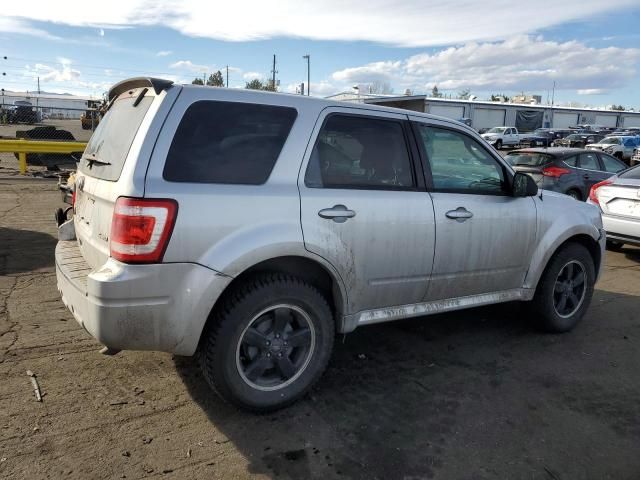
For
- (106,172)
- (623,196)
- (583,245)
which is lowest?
(583,245)

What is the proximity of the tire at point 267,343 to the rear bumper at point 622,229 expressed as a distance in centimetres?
579

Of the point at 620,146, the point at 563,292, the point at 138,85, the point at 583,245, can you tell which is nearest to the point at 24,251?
the point at 138,85

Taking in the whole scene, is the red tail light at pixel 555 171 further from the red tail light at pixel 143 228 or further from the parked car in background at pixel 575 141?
the parked car in background at pixel 575 141

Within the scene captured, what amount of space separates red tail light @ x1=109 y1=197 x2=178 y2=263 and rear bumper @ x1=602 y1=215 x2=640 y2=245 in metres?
6.68

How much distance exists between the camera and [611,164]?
12430mm

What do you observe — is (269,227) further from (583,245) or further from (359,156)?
(583,245)

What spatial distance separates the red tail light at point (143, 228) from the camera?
2.76 meters

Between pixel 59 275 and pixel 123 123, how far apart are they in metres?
1.08

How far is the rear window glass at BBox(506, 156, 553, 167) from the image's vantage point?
460 inches

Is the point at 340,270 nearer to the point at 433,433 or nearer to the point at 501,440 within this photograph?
the point at 433,433

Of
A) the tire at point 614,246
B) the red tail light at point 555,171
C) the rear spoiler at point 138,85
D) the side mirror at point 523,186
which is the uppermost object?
the rear spoiler at point 138,85

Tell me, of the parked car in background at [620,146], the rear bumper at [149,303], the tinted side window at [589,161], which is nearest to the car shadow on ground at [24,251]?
the rear bumper at [149,303]

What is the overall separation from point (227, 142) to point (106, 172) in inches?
28.8

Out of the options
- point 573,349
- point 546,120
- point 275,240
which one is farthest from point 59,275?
point 546,120
